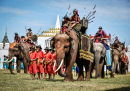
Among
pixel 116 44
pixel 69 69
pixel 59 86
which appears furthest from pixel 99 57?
pixel 116 44

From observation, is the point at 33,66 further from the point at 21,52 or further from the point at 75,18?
the point at 21,52

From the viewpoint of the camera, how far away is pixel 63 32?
1248 cm

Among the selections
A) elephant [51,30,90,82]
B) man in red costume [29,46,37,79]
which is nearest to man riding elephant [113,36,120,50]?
man in red costume [29,46,37,79]

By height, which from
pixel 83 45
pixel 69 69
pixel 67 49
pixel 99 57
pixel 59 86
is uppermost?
pixel 83 45

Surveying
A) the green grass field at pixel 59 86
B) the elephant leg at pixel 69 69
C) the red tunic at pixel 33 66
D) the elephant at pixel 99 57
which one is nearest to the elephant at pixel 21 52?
the elephant at pixel 99 57

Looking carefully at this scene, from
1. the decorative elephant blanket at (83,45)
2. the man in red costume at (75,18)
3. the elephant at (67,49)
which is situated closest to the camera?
the elephant at (67,49)

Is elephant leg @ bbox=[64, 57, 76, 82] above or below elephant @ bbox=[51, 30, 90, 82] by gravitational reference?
below

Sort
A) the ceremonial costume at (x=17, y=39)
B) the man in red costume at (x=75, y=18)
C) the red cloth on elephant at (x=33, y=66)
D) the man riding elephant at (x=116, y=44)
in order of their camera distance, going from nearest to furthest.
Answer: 1. the man in red costume at (x=75, y=18)
2. the red cloth on elephant at (x=33, y=66)
3. the ceremonial costume at (x=17, y=39)
4. the man riding elephant at (x=116, y=44)

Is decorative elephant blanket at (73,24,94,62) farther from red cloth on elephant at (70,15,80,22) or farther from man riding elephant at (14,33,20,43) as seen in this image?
man riding elephant at (14,33,20,43)

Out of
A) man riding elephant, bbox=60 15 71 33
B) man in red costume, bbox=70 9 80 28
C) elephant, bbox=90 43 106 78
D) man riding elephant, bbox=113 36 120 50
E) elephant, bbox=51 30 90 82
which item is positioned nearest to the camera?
elephant, bbox=51 30 90 82

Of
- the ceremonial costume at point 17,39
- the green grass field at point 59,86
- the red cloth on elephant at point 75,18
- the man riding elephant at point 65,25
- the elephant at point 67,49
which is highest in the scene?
the red cloth on elephant at point 75,18

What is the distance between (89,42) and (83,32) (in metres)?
0.59

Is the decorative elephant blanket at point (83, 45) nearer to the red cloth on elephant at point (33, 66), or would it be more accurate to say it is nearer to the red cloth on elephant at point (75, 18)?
the red cloth on elephant at point (75, 18)

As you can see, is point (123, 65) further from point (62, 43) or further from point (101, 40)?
point (62, 43)
